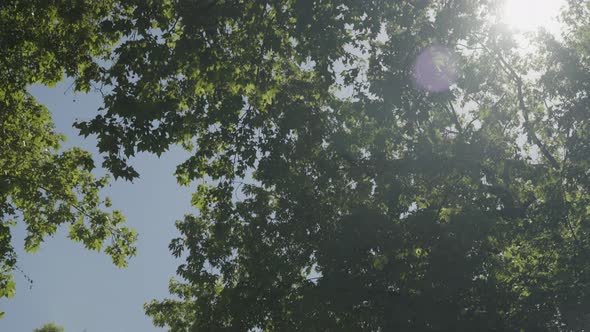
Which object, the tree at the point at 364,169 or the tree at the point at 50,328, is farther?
the tree at the point at 50,328

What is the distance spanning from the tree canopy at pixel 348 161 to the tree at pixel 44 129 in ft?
0.39

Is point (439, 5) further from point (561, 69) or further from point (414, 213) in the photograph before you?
point (561, 69)

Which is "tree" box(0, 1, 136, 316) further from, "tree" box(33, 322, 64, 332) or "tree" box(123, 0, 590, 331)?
"tree" box(33, 322, 64, 332)

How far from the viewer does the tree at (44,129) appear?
42.6 feet

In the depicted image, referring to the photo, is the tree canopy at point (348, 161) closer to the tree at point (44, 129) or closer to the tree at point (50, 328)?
the tree at point (44, 129)

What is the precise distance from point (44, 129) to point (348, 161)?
11.1m

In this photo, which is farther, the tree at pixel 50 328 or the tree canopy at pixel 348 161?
the tree at pixel 50 328

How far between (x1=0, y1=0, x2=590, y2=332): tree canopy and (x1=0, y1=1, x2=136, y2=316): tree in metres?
0.12

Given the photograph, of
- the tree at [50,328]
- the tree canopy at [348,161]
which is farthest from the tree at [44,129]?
the tree at [50,328]

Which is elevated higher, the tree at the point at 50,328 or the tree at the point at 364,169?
the tree at the point at 50,328

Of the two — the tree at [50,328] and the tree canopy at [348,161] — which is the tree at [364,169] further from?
the tree at [50,328]

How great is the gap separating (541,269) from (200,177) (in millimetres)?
13867

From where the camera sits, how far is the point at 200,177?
480 inches

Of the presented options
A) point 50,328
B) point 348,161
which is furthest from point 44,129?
point 50,328
